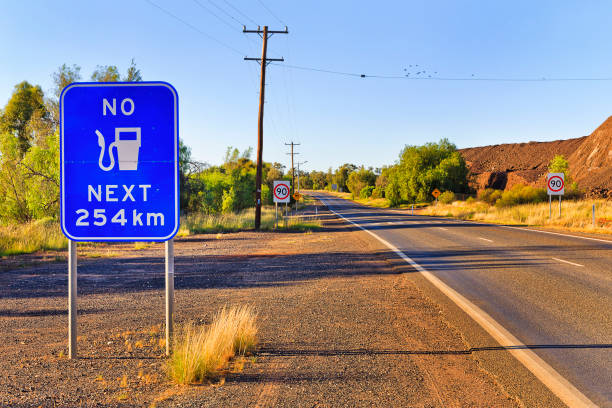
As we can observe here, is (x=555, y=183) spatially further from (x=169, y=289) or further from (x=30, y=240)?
(x=169, y=289)

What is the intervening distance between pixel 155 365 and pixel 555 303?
244 inches

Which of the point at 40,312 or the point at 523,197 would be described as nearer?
the point at 40,312

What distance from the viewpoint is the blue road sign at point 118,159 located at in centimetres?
467

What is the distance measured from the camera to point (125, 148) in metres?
4.70

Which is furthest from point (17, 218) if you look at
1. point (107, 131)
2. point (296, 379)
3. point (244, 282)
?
point (296, 379)

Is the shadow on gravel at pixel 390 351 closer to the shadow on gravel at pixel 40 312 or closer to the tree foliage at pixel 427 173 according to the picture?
the shadow on gravel at pixel 40 312

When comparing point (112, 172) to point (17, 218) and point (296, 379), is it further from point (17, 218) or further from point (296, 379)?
point (17, 218)

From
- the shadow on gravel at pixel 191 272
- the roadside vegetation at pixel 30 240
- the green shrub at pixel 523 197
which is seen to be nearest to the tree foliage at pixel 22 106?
the roadside vegetation at pixel 30 240

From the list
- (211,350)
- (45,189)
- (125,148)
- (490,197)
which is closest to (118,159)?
(125,148)

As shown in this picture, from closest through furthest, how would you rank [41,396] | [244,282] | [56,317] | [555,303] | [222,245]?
[41,396] → [56,317] → [555,303] → [244,282] → [222,245]

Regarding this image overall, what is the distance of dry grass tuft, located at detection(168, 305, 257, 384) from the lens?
4250 millimetres

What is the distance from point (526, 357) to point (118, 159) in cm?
473

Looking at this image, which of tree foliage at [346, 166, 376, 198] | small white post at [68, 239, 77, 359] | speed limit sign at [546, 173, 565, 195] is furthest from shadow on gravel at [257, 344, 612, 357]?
tree foliage at [346, 166, 376, 198]

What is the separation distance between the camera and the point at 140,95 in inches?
184
